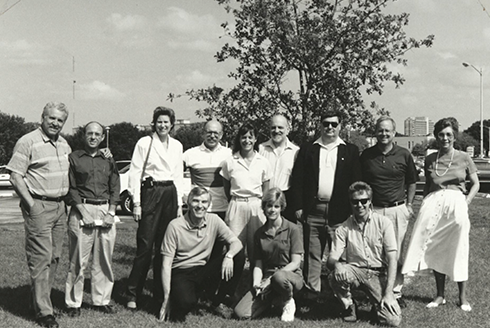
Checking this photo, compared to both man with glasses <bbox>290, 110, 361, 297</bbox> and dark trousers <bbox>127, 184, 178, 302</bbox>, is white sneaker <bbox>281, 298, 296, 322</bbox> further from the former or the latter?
dark trousers <bbox>127, 184, 178, 302</bbox>

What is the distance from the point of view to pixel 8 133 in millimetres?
50812

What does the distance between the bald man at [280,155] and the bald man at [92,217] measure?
5.77 feet

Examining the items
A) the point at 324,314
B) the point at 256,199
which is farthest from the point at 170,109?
the point at 324,314

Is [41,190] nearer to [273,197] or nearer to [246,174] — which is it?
[246,174]

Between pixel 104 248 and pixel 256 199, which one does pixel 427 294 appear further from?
pixel 104 248

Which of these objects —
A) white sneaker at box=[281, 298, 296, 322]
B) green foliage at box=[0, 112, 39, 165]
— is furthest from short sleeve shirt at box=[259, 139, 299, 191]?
green foliage at box=[0, 112, 39, 165]

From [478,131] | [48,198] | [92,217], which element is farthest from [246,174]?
[478,131]

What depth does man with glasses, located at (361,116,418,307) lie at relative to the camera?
5652 mm

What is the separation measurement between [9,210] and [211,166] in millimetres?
13222

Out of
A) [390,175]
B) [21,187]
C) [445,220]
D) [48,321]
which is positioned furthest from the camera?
[445,220]

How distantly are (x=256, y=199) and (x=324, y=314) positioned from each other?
4.66 ft

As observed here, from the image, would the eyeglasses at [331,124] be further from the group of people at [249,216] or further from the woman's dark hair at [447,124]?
the woman's dark hair at [447,124]

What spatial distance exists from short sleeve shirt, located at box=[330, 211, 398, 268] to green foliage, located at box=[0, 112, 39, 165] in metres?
48.8

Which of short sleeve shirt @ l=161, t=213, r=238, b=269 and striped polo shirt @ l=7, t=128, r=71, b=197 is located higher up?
striped polo shirt @ l=7, t=128, r=71, b=197
